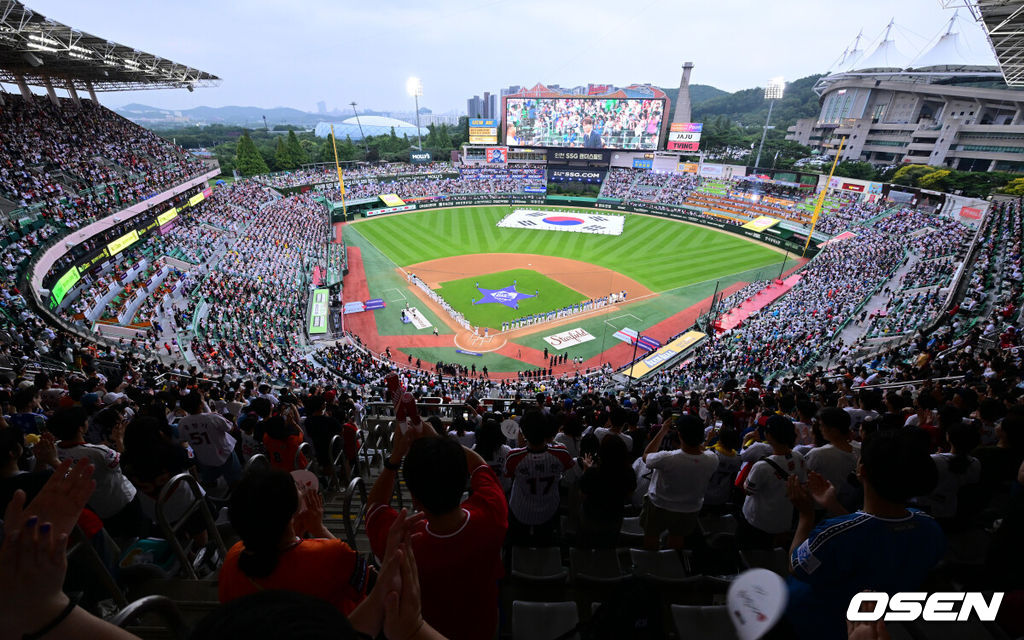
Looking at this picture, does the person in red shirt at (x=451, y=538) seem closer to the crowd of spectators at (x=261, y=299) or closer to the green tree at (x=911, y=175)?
the crowd of spectators at (x=261, y=299)

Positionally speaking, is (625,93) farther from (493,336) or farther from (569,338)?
(493,336)

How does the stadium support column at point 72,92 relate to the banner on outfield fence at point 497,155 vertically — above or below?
above

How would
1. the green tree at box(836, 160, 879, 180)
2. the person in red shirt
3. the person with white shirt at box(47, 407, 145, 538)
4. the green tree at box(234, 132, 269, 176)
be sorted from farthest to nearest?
the green tree at box(234, 132, 269, 176) → the green tree at box(836, 160, 879, 180) → the person with white shirt at box(47, 407, 145, 538) → the person in red shirt

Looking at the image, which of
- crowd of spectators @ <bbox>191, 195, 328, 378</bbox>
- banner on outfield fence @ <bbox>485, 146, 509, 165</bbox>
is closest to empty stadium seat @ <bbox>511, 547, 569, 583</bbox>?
crowd of spectators @ <bbox>191, 195, 328, 378</bbox>

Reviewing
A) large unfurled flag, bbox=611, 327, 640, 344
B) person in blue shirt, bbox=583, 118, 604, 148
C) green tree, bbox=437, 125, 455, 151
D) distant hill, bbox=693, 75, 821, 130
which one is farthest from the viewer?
distant hill, bbox=693, 75, 821, 130

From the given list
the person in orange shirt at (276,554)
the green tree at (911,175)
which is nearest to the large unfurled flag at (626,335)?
the person in orange shirt at (276,554)

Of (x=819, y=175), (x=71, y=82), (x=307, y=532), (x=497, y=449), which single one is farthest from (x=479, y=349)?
(x=819, y=175)

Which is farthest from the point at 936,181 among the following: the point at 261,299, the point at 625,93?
the point at 261,299

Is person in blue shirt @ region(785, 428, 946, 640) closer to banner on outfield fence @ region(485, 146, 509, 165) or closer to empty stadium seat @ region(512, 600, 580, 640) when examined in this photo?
empty stadium seat @ region(512, 600, 580, 640)
